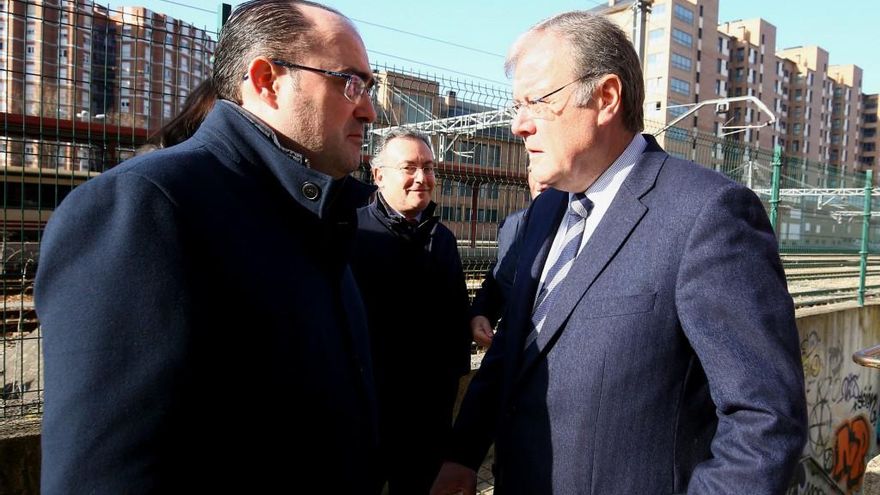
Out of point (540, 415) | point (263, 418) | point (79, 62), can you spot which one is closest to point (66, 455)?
point (263, 418)

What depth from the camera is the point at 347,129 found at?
1695 mm

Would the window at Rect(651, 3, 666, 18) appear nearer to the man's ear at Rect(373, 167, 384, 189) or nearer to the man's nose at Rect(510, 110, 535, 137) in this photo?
the man's ear at Rect(373, 167, 384, 189)

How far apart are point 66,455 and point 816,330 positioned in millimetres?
7793

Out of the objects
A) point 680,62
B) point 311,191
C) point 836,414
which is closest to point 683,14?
point 680,62

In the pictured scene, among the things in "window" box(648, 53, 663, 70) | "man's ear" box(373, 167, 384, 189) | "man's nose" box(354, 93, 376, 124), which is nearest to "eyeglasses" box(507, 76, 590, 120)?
"man's nose" box(354, 93, 376, 124)

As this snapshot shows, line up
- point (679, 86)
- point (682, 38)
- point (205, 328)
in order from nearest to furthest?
point (205, 328) → point (682, 38) → point (679, 86)

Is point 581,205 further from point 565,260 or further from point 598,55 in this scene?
point 598,55

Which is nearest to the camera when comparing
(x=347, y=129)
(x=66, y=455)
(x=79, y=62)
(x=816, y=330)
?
(x=66, y=455)

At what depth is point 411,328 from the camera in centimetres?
341

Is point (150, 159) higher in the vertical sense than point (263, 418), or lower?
higher

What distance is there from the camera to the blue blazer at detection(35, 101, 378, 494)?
107 centimetres

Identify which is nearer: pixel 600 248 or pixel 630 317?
pixel 630 317

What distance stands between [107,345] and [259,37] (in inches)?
35.3

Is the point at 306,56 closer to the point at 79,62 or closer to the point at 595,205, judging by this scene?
the point at 595,205
